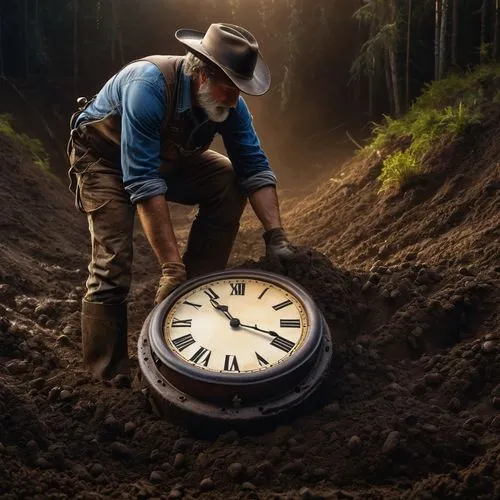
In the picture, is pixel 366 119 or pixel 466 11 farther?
pixel 366 119

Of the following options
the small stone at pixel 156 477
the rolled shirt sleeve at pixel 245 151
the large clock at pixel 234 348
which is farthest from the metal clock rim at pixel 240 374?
the rolled shirt sleeve at pixel 245 151

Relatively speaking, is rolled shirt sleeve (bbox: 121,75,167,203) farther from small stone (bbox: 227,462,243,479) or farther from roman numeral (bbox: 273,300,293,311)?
small stone (bbox: 227,462,243,479)

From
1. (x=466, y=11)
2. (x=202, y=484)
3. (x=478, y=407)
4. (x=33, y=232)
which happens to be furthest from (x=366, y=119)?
(x=202, y=484)

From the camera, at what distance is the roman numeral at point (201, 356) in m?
3.94

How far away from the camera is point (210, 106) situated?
4.76m

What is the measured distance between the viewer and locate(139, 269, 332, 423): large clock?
12.5 feet

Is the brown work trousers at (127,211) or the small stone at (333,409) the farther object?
the brown work trousers at (127,211)

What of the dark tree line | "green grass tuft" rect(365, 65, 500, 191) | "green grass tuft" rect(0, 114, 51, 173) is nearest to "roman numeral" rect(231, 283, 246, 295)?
"green grass tuft" rect(365, 65, 500, 191)

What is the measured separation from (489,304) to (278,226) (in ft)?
4.68

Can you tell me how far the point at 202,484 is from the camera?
11.6 feet

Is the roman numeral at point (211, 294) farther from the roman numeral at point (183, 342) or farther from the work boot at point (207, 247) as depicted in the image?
the work boot at point (207, 247)

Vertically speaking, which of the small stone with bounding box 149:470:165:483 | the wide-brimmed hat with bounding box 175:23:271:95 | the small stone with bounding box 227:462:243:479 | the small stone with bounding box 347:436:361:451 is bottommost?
the small stone with bounding box 149:470:165:483

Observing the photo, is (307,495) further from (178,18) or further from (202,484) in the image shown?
(178,18)

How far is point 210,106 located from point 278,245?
3.24 ft
